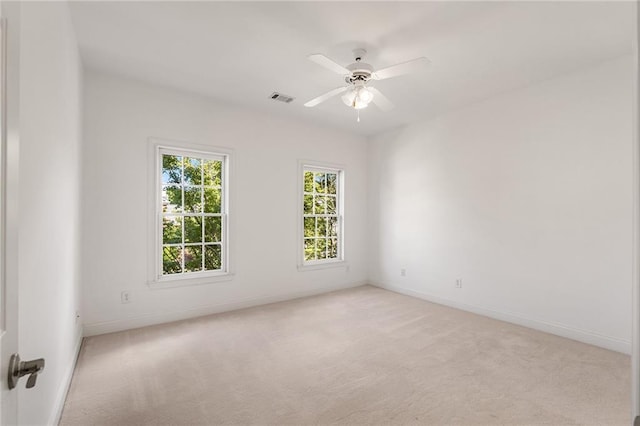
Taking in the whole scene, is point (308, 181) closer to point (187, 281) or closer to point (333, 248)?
point (333, 248)

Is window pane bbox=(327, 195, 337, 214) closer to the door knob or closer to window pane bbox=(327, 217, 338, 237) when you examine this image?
window pane bbox=(327, 217, 338, 237)

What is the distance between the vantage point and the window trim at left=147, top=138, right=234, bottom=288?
3670mm

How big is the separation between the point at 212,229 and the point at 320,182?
208cm

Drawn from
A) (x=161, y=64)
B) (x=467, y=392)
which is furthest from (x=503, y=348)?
Result: (x=161, y=64)

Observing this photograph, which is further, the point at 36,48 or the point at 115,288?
the point at 115,288

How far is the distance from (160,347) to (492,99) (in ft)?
15.9

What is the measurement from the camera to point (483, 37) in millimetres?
2662

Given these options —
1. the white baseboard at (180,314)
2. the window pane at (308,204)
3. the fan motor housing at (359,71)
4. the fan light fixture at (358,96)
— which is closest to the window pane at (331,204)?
the window pane at (308,204)

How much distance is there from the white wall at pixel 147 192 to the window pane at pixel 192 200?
0.45 metres

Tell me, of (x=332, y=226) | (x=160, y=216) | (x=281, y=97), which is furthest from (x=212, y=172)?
(x=332, y=226)

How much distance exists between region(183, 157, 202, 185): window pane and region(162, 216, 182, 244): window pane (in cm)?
51

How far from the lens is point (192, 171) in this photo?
4.07 metres

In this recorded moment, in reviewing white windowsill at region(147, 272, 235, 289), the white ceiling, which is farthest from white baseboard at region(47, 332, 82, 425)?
the white ceiling

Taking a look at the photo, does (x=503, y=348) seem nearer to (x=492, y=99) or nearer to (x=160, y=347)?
(x=492, y=99)
